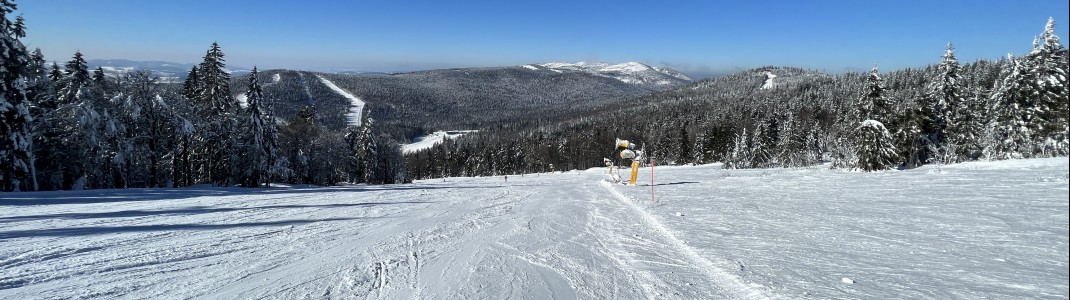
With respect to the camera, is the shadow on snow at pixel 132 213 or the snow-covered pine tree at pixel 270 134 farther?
the snow-covered pine tree at pixel 270 134

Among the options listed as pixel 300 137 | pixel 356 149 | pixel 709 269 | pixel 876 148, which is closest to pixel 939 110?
pixel 876 148

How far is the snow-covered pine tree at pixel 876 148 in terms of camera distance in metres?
34.5

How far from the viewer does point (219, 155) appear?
37719 millimetres

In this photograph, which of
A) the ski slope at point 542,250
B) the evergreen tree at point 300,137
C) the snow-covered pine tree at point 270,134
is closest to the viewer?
the ski slope at point 542,250

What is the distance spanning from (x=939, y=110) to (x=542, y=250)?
4321cm

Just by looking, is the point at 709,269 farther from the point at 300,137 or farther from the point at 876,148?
the point at 300,137

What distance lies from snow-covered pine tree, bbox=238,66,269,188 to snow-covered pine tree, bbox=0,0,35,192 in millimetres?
11875

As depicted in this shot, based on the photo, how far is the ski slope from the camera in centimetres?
637

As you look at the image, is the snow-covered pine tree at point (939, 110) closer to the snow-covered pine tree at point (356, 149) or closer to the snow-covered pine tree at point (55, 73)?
the snow-covered pine tree at point (356, 149)

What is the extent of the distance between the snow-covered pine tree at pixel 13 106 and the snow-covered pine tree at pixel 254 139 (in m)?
11.9

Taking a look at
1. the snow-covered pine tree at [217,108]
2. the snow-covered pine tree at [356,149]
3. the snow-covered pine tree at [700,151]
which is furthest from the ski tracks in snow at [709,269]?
the snow-covered pine tree at [700,151]

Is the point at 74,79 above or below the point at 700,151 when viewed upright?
above

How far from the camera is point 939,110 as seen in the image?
38.2m

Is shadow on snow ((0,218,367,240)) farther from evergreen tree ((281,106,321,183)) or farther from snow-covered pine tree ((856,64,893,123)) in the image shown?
snow-covered pine tree ((856,64,893,123))
